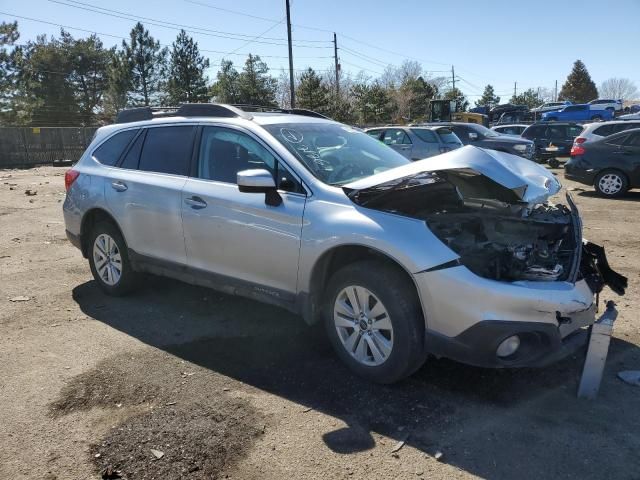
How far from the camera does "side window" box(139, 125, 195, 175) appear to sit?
468cm

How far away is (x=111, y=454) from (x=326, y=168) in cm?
239

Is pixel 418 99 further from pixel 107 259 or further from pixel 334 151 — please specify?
pixel 334 151

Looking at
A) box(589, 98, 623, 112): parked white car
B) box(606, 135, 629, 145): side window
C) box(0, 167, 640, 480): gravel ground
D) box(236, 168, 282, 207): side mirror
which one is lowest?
box(0, 167, 640, 480): gravel ground

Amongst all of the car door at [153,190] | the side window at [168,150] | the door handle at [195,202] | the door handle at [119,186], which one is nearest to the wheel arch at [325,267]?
the door handle at [195,202]

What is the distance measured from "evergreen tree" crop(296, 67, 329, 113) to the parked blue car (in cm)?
1713

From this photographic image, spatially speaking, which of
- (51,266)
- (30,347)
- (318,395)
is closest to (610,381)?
(318,395)

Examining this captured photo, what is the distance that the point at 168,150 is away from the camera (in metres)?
4.86

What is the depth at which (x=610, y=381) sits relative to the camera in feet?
11.9

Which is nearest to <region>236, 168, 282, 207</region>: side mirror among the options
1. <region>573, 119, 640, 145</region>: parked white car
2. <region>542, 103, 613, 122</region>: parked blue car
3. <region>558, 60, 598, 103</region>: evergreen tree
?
<region>573, 119, 640, 145</region>: parked white car

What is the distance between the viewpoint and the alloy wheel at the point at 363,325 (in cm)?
345

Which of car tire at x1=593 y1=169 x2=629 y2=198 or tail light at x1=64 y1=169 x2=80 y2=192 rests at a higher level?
tail light at x1=64 y1=169 x2=80 y2=192

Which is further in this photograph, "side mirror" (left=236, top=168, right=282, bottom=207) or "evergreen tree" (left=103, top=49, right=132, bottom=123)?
"evergreen tree" (left=103, top=49, right=132, bottom=123)

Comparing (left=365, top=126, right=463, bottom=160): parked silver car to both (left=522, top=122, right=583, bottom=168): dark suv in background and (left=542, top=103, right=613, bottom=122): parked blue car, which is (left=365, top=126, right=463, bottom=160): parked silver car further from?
(left=542, top=103, right=613, bottom=122): parked blue car

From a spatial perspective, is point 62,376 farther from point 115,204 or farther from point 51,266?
point 51,266
